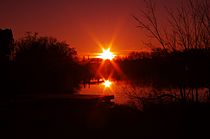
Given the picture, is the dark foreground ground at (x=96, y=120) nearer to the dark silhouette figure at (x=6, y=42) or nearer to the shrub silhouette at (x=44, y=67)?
the shrub silhouette at (x=44, y=67)

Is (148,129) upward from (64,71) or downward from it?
downward

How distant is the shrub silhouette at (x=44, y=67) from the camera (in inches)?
1442

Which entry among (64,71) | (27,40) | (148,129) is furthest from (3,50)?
(148,129)

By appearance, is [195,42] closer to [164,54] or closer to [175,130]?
[164,54]

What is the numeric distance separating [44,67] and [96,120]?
911 inches

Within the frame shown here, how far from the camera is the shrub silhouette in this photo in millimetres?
36625

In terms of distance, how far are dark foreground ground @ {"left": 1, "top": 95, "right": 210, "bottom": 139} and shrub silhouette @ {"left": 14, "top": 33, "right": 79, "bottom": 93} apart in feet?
43.4

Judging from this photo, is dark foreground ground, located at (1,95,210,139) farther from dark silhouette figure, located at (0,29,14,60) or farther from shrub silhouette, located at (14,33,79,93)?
dark silhouette figure, located at (0,29,14,60)

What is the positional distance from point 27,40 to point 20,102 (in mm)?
27451

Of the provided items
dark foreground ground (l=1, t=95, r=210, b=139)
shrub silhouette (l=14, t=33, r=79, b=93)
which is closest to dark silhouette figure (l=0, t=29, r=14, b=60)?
shrub silhouette (l=14, t=33, r=79, b=93)

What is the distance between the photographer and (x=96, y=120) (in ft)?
60.7

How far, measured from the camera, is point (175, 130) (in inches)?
587

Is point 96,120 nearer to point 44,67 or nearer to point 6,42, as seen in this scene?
point 44,67

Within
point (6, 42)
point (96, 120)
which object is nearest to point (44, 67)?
point (6, 42)
